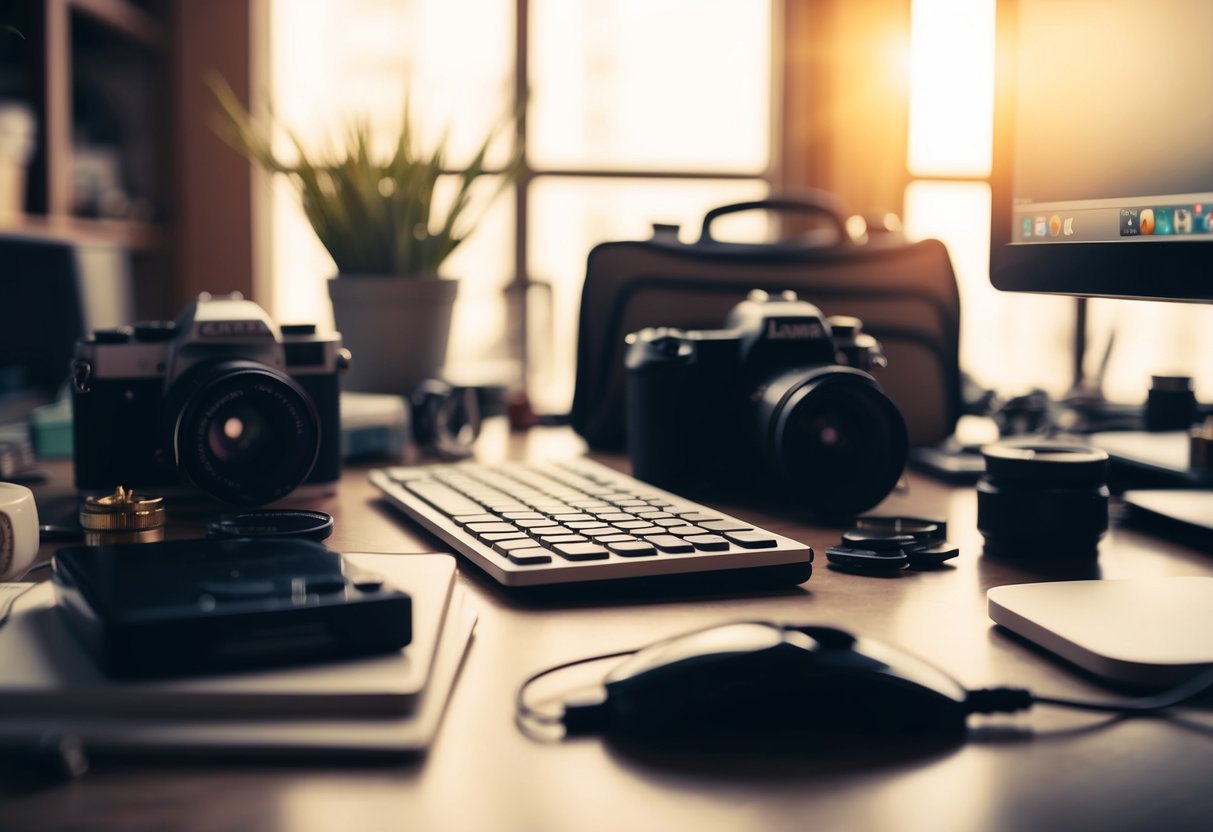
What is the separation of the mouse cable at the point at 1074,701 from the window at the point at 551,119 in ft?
5.65

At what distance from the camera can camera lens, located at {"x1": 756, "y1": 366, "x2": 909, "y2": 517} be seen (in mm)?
824

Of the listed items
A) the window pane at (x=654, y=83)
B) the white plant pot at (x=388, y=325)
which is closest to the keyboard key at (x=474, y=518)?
the white plant pot at (x=388, y=325)

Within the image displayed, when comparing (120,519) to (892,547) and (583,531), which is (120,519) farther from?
(892,547)

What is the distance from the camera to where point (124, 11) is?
2.04 meters

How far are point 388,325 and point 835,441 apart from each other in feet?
2.01

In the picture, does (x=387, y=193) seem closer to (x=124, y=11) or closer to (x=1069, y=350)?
(x=124, y=11)

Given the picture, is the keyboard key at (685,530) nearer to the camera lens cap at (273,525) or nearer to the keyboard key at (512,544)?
the keyboard key at (512,544)

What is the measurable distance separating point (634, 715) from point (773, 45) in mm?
2214

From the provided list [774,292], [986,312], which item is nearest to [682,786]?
[774,292]

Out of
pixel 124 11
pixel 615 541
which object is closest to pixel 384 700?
pixel 615 541

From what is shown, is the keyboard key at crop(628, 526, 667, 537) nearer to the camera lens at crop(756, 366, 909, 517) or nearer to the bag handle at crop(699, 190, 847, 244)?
the camera lens at crop(756, 366, 909, 517)

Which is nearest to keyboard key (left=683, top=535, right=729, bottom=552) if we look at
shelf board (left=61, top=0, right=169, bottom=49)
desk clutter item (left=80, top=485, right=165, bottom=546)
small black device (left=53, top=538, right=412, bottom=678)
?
small black device (left=53, top=538, right=412, bottom=678)

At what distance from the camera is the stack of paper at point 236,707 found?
15.3 inches

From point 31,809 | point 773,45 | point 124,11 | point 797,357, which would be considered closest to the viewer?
point 31,809
